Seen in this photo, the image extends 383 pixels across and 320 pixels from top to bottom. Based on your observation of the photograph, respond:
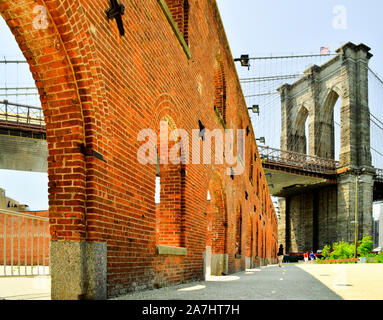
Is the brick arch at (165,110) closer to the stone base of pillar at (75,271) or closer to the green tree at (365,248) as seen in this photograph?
the stone base of pillar at (75,271)

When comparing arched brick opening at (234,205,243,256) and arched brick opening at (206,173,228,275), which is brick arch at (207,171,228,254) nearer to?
arched brick opening at (206,173,228,275)

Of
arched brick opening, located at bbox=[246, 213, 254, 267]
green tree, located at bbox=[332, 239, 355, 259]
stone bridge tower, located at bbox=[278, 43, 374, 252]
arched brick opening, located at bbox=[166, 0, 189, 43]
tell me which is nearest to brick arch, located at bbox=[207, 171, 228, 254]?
arched brick opening, located at bbox=[166, 0, 189, 43]

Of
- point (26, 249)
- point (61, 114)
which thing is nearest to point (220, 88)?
point (26, 249)

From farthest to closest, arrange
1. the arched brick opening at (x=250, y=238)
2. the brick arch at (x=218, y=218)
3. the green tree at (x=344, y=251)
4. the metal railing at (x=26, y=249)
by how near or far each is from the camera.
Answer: the green tree at (x=344, y=251), the arched brick opening at (x=250, y=238), the brick arch at (x=218, y=218), the metal railing at (x=26, y=249)

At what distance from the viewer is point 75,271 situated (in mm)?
3670

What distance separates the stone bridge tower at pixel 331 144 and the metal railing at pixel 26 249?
1170 inches

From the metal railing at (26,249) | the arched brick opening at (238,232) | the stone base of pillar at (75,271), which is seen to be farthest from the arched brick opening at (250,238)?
the stone base of pillar at (75,271)

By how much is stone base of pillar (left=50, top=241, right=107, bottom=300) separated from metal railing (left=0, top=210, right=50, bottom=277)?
91cm

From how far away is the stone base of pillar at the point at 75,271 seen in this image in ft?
12.0

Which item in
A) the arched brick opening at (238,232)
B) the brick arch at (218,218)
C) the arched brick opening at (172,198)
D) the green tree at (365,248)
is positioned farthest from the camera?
the green tree at (365,248)

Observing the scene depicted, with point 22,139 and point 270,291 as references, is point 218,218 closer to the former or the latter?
point 270,291

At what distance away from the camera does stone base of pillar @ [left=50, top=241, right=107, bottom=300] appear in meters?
3.66

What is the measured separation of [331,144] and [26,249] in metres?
44.0
